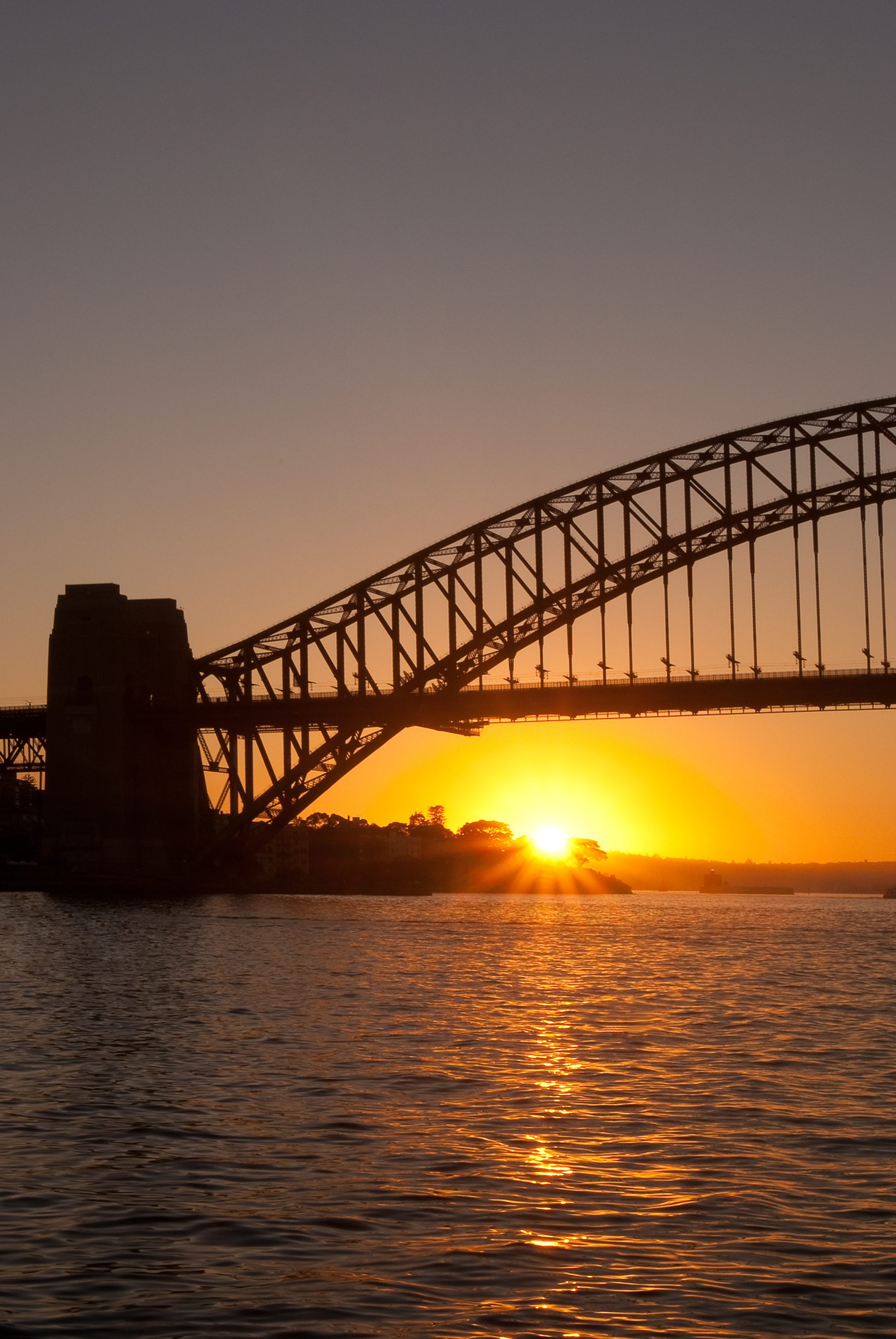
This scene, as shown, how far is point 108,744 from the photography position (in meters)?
88.2

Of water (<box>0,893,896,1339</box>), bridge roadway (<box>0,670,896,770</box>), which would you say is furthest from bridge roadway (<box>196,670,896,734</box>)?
water (<box>0,893,896,1339</box>)

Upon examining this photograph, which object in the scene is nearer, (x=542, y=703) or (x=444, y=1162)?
(x=444, y=1162)

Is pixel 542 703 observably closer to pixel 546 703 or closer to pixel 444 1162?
pixel 546 703

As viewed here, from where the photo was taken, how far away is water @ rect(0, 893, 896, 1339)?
1027cm

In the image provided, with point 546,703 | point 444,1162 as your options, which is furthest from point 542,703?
point 444,1162

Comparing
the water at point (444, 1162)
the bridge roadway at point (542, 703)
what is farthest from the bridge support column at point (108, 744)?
the water at point (444, 1162)

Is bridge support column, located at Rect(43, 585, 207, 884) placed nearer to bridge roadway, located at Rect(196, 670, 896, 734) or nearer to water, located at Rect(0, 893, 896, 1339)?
bridge roadway, located at Rect(196, 670, 896, 734)

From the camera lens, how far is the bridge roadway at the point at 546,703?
239 feet

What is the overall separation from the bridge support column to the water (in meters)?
56.4

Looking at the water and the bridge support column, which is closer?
the water

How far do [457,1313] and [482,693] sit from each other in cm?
7126

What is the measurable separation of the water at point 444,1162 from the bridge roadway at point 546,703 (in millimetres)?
40943

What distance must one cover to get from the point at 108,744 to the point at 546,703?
24706 mm

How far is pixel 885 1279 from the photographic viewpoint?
1073 cm
